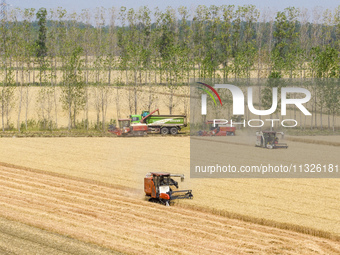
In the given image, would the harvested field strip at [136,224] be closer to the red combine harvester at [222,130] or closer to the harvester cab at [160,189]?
the harvester cab at [160,189]

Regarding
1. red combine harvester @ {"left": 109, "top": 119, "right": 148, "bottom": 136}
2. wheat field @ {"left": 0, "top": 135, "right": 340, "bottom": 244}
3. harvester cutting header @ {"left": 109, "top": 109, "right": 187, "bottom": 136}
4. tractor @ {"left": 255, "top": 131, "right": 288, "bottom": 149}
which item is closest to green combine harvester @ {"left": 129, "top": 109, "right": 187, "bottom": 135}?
harvester cutting header @ {"left": 109, "top": 109, "right": 187, "bottom": 136}

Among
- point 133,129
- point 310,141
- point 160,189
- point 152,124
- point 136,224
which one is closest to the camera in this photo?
point 136,224

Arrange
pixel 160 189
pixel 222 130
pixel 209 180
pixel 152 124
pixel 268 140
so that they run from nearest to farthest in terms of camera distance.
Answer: pixel 160 189 → pixel 209 180 → pixel 268 140 → pixel 222 130 → pixel 152 124

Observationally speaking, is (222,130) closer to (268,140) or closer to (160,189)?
(268,140)

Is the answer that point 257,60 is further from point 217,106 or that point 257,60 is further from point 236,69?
point 217,106

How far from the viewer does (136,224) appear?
22.7m

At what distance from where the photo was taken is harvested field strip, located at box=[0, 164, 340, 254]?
771 inches

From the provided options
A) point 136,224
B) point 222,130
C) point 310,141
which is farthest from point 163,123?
point 136,224

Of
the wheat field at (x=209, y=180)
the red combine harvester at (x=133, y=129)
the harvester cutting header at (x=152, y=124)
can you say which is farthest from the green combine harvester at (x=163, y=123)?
the wheat field at (x=209, y=180)

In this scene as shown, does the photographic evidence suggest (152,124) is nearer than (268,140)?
No

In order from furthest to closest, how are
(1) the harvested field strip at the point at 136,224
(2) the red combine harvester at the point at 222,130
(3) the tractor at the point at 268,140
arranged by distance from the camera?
(2) the red combine harvester at the point at 222,130, (3) the tractor at the point at 268,140, (1) the harvested field strip at the point at 136,224

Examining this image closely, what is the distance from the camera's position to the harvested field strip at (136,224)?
771 inches

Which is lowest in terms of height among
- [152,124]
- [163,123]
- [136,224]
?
[136,224]

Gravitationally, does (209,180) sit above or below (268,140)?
below
